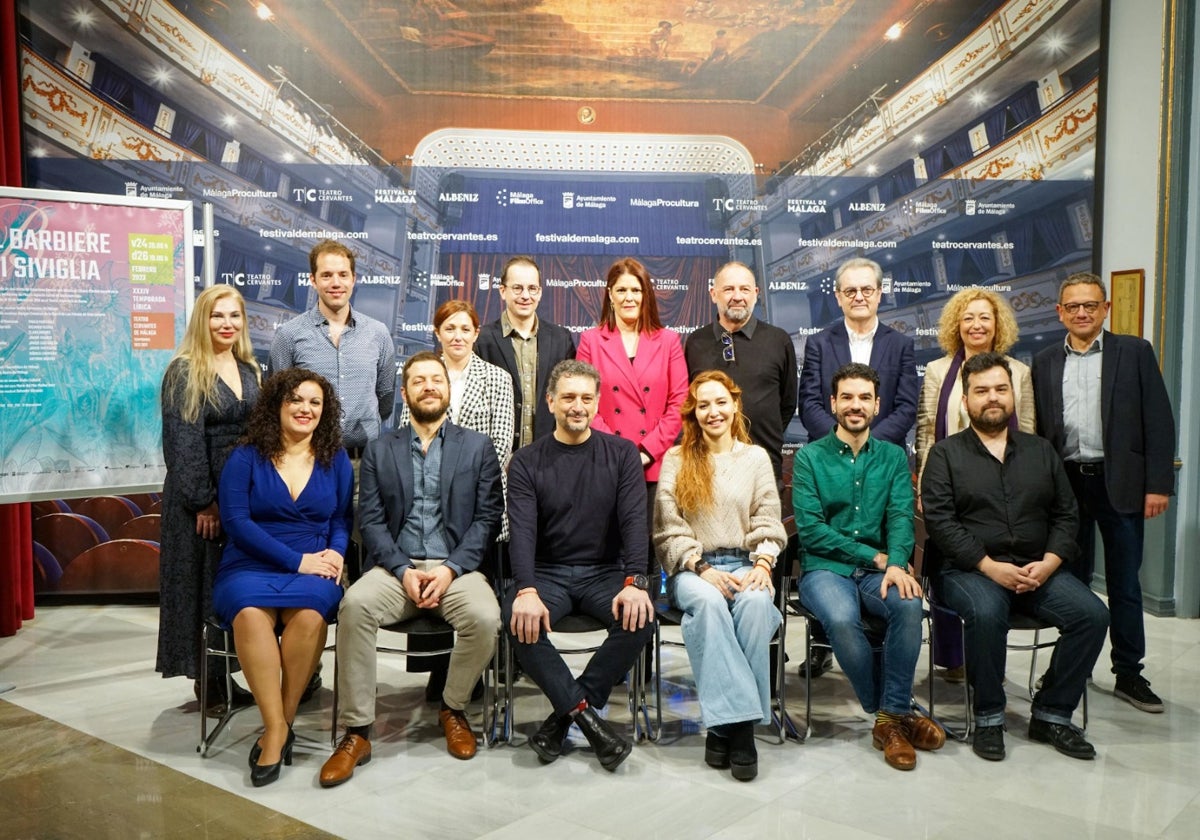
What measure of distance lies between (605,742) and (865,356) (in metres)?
1.87

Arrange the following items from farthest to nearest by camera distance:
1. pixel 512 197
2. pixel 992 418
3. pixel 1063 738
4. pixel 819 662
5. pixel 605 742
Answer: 1. pixel 512 197
2. pixel 819 662
3. pixel 992 418
4. pixel 1063 738
5. pixel 605 742

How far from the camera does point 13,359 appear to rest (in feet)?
12.6

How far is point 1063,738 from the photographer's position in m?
3.16

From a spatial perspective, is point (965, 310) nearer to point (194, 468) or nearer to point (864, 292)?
point (864, 292)

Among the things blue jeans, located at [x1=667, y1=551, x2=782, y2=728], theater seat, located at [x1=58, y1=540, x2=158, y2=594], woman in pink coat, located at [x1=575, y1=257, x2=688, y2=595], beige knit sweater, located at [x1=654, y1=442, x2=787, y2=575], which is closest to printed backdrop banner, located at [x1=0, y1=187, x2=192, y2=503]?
theater seat, located at [x1=58, y1=540, x2=158, y2=594]

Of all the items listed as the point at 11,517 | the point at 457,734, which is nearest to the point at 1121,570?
the point at 457,734

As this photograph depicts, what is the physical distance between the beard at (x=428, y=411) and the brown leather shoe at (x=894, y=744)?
184 cm

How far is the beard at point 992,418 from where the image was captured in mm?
3365

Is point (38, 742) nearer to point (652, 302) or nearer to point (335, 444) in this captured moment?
point (335, 444)

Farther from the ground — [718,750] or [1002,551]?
[1002,551]

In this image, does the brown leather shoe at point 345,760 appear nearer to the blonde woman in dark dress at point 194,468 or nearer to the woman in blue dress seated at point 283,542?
the woman in blue dress seated at point 283,542

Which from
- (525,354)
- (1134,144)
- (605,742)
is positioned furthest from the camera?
(1134,144)

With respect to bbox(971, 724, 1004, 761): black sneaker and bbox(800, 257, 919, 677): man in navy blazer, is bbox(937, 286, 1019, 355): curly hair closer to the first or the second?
bbox(800, 257, 919, 677): man in navy blazer

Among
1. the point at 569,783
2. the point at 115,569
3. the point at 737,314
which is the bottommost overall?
the point at 569,783
